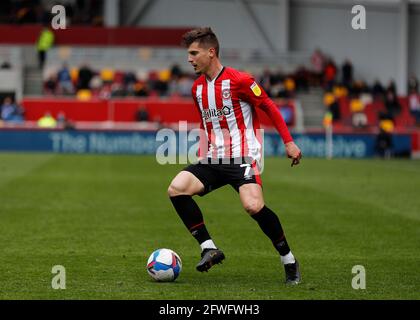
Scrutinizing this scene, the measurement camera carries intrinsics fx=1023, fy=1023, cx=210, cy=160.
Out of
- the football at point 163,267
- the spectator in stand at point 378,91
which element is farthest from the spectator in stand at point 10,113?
the football at point 163,267

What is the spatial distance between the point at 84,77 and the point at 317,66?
11988 mm

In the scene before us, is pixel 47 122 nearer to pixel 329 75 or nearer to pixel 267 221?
pixel 329 75

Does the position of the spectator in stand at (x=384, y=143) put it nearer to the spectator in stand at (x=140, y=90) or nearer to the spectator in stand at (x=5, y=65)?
the spectator in stand at (x=140, y=90)

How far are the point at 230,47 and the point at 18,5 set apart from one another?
11387 mm

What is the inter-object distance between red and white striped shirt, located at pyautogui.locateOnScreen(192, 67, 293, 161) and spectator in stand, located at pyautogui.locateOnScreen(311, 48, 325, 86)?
127 ft

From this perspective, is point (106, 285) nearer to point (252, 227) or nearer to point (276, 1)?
point (252, 227)

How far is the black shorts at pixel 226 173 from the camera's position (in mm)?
9180

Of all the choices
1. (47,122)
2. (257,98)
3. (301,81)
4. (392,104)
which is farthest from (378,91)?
(257,98)

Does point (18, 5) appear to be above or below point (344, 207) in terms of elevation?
above

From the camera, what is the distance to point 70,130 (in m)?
37.3

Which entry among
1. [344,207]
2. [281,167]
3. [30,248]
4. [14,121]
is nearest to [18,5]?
[14,121]

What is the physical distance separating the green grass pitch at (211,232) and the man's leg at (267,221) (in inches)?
6.4

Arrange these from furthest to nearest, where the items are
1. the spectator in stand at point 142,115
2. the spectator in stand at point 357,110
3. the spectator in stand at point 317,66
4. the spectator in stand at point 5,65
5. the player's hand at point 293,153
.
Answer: the spectator in stand at point 317,66, the spectator in stand at point 5,65, the spectator in stand at point 357,110, the spectator in stand at point 142,115, the player's hand at point 293,153
